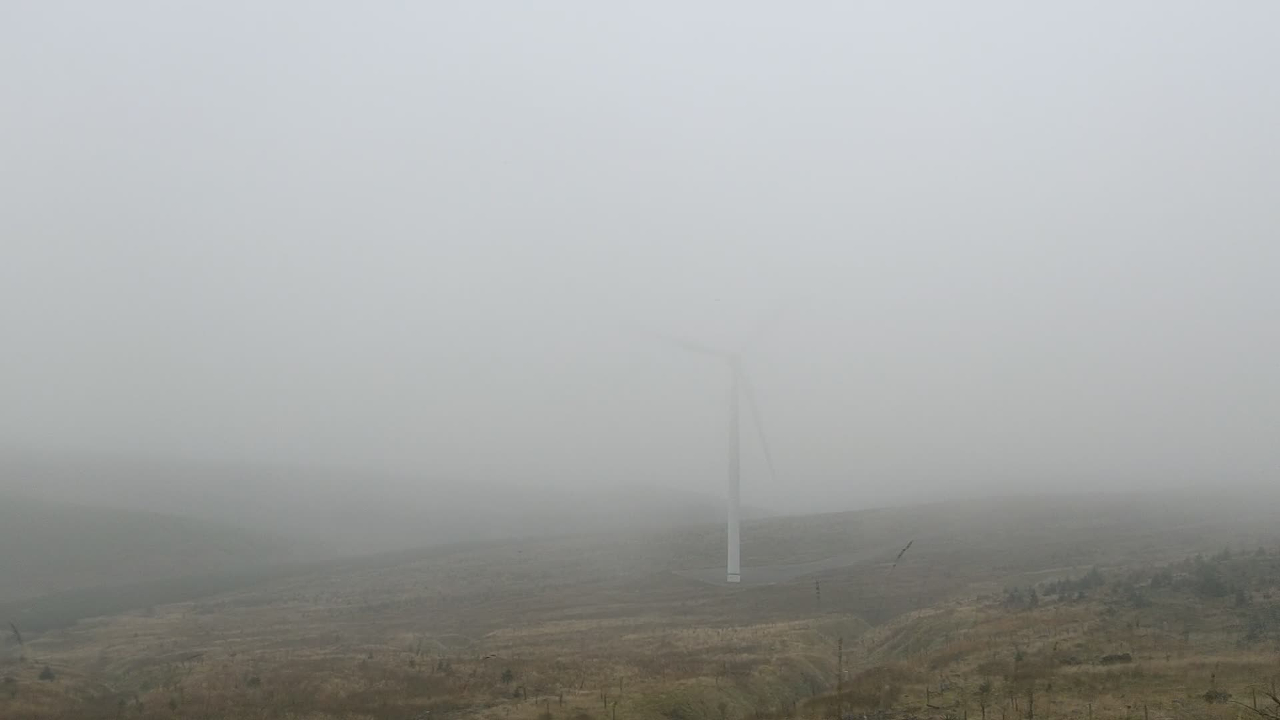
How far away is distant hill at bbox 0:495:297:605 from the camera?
12900 centimetres

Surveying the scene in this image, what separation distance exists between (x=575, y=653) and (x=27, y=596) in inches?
4195

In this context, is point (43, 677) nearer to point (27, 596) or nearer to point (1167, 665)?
point (1167, 665)

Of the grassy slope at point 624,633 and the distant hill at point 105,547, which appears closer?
→ the grassy slope at point 624,633

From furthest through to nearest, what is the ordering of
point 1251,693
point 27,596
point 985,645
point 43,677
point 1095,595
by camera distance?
1. point 27,596
2. point 1095,595
3. point 43,677
4. point 985,645
5. point 1251,693

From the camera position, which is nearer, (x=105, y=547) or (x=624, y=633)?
(x=624, y=633)

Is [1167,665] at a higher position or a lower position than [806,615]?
higher

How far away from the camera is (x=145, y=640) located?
221 feet

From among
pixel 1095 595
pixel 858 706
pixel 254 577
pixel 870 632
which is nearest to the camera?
pixel 858 706

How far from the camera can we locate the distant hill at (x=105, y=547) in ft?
423

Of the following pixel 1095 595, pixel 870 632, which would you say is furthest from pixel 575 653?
pixel 1095 595

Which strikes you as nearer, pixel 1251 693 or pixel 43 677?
pixel 1251 693

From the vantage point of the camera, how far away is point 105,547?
471 ft

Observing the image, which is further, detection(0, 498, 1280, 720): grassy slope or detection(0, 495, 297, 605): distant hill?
detection(0, 495, 297, 605): distant hill

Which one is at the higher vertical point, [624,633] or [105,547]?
[624,633]
